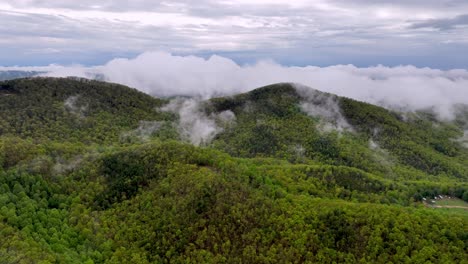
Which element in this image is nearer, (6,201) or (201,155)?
(6,201)

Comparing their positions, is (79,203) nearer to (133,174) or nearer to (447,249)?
(133,174)

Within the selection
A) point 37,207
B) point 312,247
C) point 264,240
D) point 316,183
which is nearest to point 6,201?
point 37,207

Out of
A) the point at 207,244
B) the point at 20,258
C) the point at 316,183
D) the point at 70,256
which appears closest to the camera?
the point at 20,258

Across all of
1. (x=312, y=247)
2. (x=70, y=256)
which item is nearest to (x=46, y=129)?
(x=70, y=256)

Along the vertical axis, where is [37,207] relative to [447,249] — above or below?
above

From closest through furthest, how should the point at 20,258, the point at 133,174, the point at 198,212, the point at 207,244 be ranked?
the point at 20,258 < the point at 207,244 < the point at 198,212 < the point at 133,174

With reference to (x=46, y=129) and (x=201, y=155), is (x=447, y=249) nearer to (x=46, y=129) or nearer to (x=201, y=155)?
(x=201, y=155)

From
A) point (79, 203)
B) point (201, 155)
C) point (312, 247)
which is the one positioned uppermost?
point (201, 155)

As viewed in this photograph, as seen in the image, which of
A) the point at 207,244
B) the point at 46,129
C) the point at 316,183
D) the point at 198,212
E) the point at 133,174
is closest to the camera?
the point at 207,244

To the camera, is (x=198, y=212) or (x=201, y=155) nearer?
(x=198, y=212)
